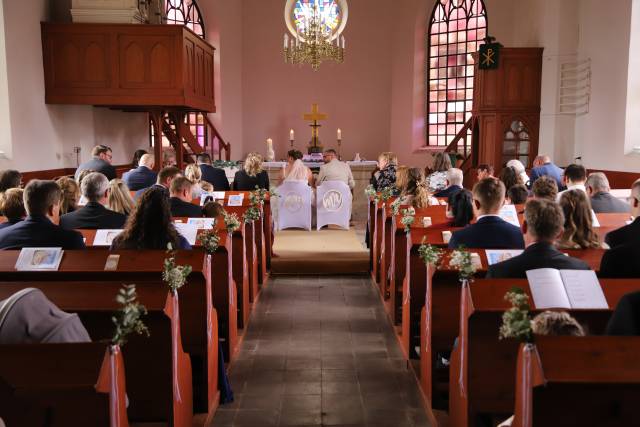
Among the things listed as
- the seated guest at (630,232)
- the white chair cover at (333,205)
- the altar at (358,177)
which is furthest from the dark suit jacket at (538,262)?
the altar at (358,177)

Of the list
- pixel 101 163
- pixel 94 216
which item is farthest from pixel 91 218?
pixel 101 163

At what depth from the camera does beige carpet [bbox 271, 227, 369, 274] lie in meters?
8.10

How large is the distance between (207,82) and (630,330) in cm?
1071

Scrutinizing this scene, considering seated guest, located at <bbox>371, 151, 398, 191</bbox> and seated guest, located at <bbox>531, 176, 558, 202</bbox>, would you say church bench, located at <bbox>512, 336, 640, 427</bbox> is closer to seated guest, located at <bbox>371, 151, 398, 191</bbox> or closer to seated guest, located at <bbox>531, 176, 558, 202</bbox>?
seated guest, located at <bbox>531, 176, 558, 202</bbox>

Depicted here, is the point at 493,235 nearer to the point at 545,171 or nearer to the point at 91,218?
the point at 91,218

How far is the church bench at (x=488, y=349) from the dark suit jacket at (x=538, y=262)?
0.16 metres

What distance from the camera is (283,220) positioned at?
1064cm

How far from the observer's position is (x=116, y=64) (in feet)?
33.0

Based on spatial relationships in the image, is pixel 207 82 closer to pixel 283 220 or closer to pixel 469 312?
pixel 283 220

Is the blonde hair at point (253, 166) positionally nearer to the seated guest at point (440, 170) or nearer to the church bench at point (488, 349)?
the seated guest at point (440, 170)

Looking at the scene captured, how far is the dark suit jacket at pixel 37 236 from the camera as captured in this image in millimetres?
4172

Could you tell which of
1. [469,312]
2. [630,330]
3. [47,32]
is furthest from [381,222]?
[47,32]

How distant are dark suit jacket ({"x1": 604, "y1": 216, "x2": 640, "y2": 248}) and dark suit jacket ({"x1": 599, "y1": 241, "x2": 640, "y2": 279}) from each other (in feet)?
0.93

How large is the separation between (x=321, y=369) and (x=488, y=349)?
74.5 inches
